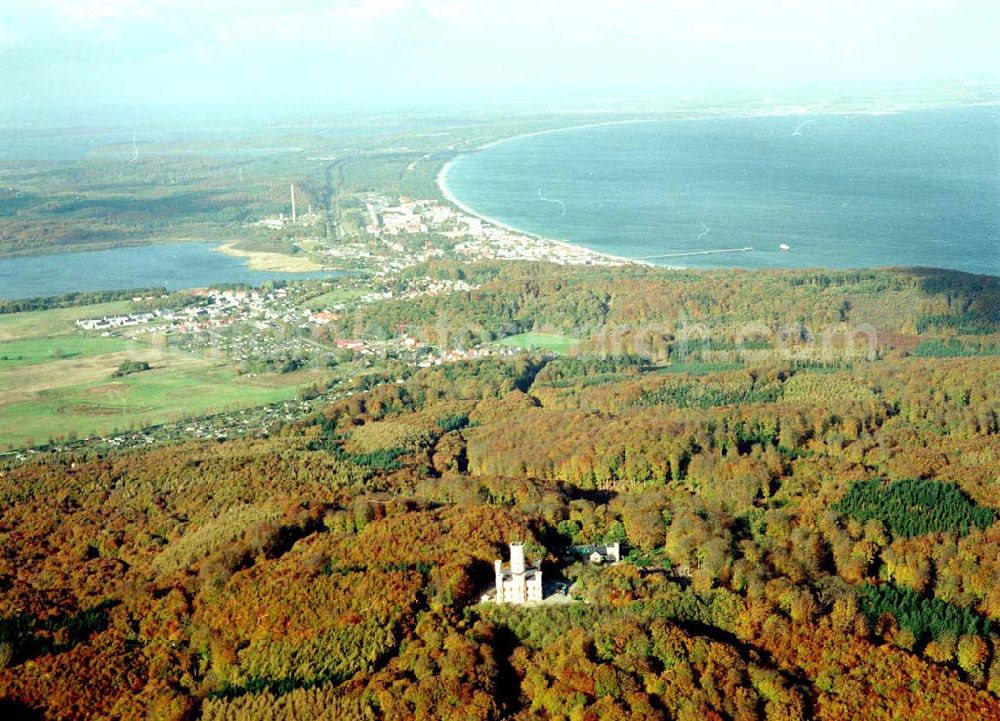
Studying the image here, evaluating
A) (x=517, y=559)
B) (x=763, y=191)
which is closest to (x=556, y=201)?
(x=763, y=191)

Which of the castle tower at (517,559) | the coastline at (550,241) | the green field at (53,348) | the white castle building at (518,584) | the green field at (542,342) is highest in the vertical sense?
the castle tower at (517,559)

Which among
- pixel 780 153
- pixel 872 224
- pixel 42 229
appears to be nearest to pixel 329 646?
pixel 872 224

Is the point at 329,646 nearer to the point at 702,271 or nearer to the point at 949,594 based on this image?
the point at 949,594

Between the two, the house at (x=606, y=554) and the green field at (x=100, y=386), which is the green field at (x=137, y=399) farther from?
the house at (x=606, y=554)

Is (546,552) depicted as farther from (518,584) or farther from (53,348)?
(53,348)

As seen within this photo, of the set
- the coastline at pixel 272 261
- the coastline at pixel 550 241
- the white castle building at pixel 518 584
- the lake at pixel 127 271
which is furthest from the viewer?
the coastline at pixel 272 261

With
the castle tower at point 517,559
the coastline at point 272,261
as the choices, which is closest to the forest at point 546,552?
the castle tower at point 517,559
